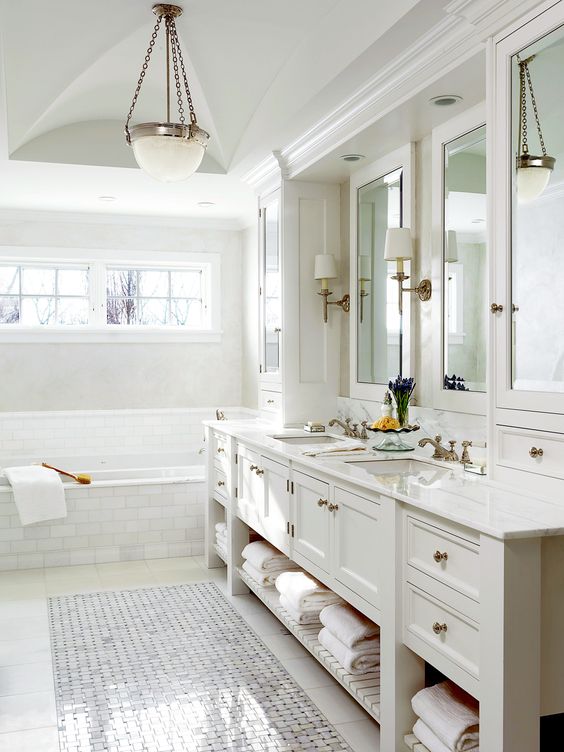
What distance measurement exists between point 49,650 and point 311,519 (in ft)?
4.62

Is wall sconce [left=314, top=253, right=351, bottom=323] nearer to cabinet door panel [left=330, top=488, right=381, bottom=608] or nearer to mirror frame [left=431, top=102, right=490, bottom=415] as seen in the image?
mirror frame [left=431, top=102, right=490, bottom=415]

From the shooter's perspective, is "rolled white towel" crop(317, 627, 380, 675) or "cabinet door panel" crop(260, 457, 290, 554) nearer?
"rolled white towel" crop(317, 627, 380, 675)

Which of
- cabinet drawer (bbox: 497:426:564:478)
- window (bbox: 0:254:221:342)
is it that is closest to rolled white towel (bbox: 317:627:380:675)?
cabinet drawer (bbox: 497:426:564:478)

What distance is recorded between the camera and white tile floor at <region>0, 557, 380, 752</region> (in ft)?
9.30

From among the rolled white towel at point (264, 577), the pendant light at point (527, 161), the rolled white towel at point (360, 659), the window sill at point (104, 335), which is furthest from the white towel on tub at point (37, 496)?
the pendant light at point (527, 161)

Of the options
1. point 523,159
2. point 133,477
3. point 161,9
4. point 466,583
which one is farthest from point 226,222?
point 466,583

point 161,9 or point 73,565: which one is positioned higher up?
point 161,9

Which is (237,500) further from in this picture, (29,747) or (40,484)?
(29,747)

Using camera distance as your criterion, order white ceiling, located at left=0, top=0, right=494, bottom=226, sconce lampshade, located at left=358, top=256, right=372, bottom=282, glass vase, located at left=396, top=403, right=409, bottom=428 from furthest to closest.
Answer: sconce lampshade, located at left=358, top=256, right=372, bottom=282
glass vase, located at left=396, top=403, right=409, bottom=428
white ceiling, located at left=0, top=0, right=494, bottom=226

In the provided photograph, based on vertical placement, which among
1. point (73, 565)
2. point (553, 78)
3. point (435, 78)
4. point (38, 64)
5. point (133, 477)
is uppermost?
point (38, 64)

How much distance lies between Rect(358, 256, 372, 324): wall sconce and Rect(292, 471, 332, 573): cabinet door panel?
4.22 ft

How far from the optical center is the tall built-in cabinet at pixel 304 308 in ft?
15.3

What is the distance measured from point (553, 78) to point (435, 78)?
720 millimetres

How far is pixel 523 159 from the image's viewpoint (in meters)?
2.41
